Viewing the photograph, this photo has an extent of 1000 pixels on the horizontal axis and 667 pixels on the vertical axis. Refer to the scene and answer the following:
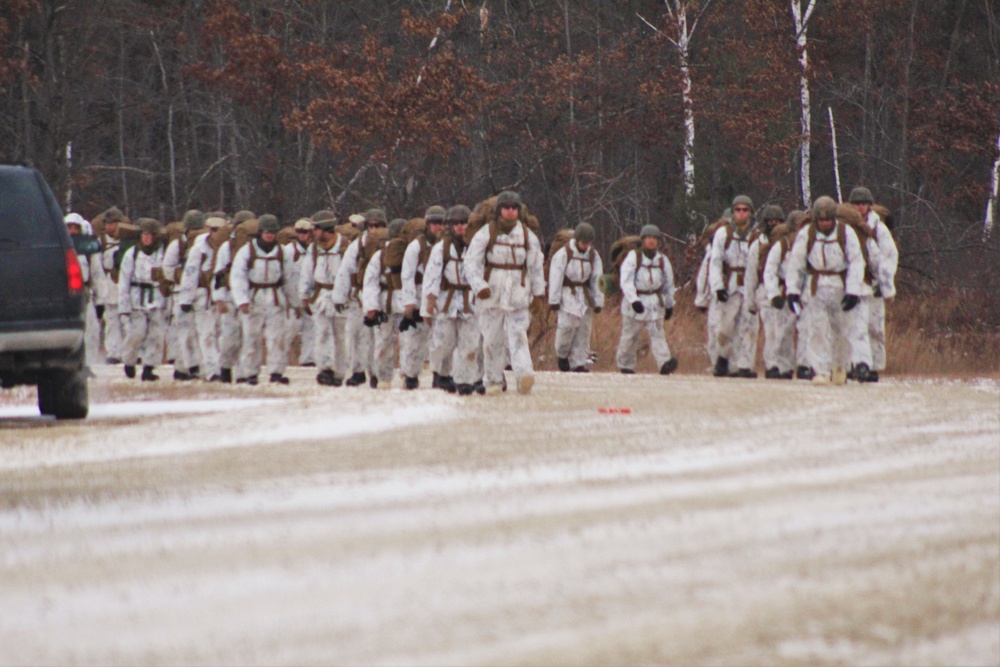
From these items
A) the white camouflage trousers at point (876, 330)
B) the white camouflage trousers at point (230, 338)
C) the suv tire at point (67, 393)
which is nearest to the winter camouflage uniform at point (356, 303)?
the white camouflage trousers at point (230, 338)

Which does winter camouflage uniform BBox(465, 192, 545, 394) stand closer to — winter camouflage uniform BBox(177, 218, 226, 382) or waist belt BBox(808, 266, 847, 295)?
waist belt BBox(808, 266, 847, 295)

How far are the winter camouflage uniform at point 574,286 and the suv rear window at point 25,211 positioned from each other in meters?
14.1

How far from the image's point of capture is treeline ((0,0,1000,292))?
130ft

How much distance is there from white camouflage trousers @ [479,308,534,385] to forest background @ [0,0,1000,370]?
13869 millimetres

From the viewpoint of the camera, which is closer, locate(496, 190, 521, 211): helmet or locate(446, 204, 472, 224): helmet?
locate(496, 190, 521, 211): helmet

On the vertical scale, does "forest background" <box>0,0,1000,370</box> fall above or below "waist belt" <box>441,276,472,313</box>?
above

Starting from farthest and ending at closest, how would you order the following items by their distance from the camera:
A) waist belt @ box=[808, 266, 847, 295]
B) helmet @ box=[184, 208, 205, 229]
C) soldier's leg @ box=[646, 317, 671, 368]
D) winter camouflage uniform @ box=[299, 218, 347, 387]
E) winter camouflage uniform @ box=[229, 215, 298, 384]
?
helmet @ box=[184, 208, 205, 229] < soldier's leg @ box=[646, 317, 671, 368] < winter camouflage uniform @ box=[299, 218, 347, 387] < winter camouflage uniform @ box=[229, 215, 298, 384] < waist belt @ box=[808, 266, 847, 295]

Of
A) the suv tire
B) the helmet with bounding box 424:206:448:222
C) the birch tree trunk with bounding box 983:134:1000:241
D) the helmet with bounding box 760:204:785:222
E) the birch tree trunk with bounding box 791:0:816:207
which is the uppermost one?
the birch tree trunk with bounding box 791:0:816:207

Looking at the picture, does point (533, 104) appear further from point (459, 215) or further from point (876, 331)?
A: point (459, 215)

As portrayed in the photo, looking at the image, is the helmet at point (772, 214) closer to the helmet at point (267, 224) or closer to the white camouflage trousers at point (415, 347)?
the white camouflage trousers at point (415, 347)

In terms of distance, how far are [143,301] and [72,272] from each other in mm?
14278

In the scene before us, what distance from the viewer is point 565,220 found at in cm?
4241

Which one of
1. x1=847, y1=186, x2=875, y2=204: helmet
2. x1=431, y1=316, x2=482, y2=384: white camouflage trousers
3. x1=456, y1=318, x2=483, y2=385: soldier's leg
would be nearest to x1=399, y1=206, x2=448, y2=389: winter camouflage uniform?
x1=431, y1=316, x2=482, y2=384: white camouflage trousers

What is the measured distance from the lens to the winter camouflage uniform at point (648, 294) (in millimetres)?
28219
